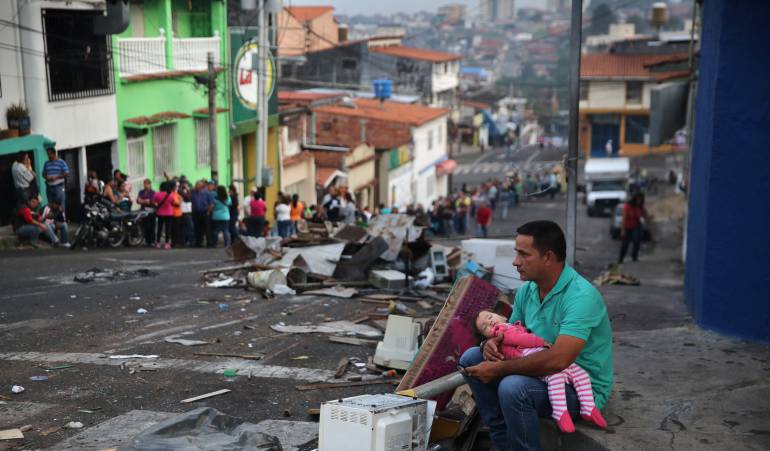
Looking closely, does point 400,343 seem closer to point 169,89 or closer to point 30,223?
point 30,223

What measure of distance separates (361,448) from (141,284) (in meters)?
8.90

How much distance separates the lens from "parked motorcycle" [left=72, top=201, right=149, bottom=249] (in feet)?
61.4

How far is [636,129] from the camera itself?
245 feet

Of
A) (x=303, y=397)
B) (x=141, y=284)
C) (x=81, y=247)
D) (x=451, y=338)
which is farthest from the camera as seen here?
(x=81, y=247)

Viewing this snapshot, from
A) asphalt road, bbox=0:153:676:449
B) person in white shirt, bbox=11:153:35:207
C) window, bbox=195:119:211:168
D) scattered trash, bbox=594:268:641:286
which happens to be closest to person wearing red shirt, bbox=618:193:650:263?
scattered trash, bbox=594:268:641:286

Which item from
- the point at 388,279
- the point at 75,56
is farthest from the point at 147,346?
the point at 75,56

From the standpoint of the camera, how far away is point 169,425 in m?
5.82

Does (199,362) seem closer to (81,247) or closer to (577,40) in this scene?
(577,40)

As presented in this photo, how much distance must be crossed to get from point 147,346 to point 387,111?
156 ft

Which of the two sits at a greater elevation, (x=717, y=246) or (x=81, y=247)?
(x=717, y=246)

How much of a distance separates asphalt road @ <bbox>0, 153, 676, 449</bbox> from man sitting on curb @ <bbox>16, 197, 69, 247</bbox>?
294cm

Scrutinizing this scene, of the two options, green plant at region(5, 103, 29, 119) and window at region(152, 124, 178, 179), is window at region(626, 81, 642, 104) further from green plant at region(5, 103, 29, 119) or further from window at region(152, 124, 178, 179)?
green plant at region(5, 103, 29, 119)

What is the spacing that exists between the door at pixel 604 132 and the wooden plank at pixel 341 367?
68813 millimetres

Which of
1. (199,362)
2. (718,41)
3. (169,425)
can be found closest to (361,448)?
(169,425)
